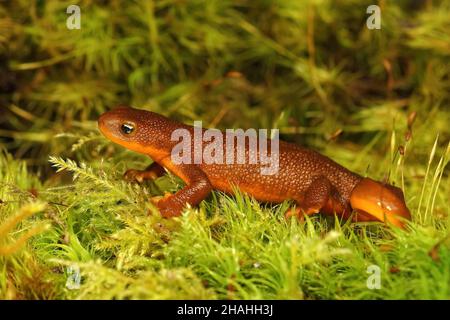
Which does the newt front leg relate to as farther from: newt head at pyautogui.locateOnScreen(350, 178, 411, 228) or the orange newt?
newt head at pyautogui.locateOnScreen(350, 178, 411, 228)

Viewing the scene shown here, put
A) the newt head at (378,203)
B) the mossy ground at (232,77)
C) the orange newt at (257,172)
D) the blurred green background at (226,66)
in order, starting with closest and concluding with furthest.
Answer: the newt head at (378,203)
the orange newt at (257,172)
the mossy ground at (232,77)
the blurred green background at (226,66)

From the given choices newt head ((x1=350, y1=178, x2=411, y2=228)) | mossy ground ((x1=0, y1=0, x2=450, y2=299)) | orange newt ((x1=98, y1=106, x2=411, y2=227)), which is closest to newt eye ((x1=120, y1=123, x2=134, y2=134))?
orange newt ((x1=98, y1=106, x2=411, y2=227))

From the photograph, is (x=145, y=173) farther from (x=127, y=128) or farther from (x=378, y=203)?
(x=378, y=203)

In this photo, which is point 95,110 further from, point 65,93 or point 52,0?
point 52,0

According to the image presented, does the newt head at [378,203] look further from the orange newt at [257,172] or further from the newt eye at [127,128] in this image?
the newt eye at [127,128]

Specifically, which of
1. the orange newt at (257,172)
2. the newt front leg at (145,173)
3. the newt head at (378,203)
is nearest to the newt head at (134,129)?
the orange newt at (257,172)
